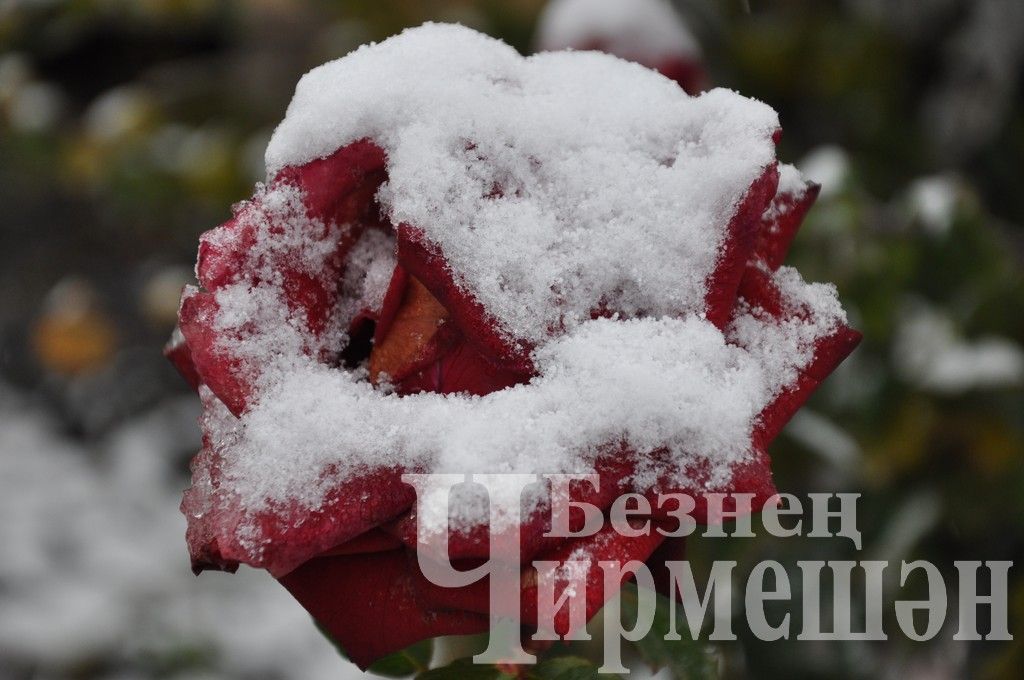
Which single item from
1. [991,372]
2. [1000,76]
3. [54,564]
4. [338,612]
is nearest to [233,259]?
[338,612]

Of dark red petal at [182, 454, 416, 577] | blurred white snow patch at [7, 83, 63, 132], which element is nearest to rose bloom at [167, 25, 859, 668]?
dark red petal at [182, 454, 416, 577]

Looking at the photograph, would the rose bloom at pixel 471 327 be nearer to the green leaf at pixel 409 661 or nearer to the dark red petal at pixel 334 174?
the dark red petal at pixel 334 174

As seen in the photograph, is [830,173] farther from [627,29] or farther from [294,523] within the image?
[294,523]

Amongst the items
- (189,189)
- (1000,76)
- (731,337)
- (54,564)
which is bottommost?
(731,337)

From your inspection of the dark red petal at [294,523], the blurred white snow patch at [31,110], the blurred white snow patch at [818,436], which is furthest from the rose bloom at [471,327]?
the blurred white snow patch at [31,110]

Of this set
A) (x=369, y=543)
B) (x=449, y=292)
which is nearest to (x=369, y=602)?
(x=369, y=543)

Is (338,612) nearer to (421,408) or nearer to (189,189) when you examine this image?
(421,408)
